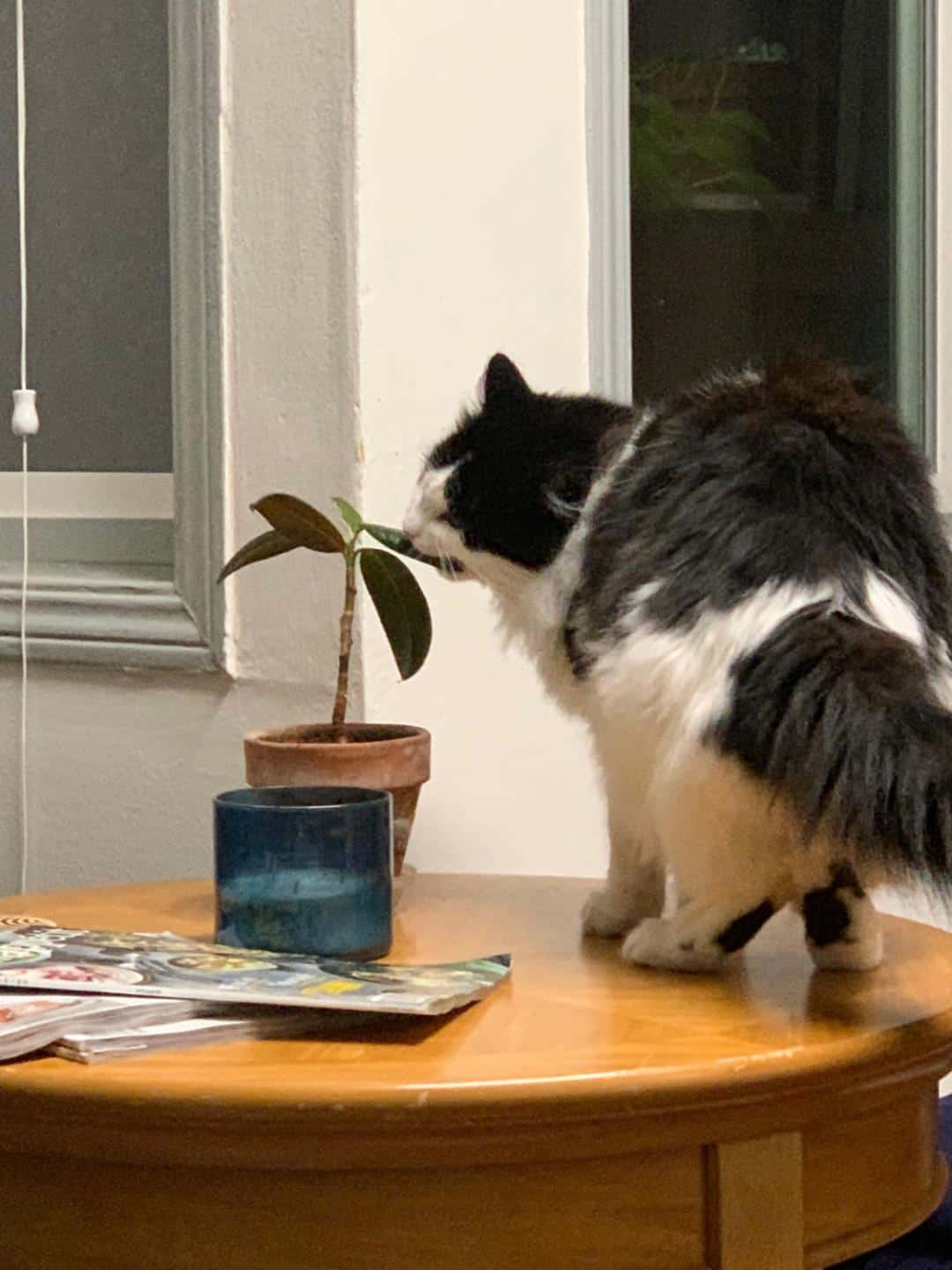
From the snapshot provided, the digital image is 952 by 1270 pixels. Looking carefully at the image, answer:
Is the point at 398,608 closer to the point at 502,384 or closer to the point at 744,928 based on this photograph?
the point at 502,384

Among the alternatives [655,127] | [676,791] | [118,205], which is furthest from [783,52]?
[676,791]

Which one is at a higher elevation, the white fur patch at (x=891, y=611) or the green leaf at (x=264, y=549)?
the green leaf at (x=264, y=549)

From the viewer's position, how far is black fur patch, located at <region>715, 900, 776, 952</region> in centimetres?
84

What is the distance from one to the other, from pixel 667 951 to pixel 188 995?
265 mm

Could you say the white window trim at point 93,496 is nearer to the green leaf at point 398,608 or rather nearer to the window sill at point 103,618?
the window sill at point 103,618

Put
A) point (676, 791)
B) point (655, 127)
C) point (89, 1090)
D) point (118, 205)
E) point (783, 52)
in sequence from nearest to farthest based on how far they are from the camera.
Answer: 1. point (89, 1090)
2. point (676, 791)
3. point (118, 205)
4. point (655, 127)
5. point (783, 52)

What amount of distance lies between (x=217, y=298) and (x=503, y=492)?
1.41 feet

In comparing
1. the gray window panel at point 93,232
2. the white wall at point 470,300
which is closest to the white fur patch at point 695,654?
the white wall at point 470,300

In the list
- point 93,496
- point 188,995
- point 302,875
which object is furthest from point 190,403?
point 188,995

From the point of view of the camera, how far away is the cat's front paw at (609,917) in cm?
99

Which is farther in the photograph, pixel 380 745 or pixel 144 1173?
pixel 380 745

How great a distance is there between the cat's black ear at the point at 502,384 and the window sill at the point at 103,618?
0.41 m

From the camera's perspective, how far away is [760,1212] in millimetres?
742

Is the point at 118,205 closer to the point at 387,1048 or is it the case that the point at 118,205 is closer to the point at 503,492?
the point at 503,492
